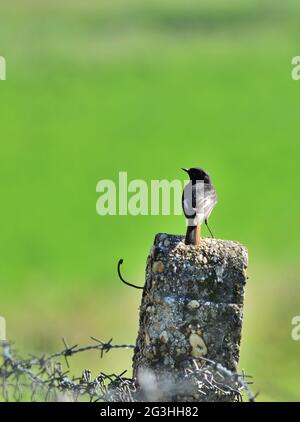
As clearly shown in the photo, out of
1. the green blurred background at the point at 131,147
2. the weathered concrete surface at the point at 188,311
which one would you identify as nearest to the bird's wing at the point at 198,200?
the weathered concrete surface at the point at 188,311

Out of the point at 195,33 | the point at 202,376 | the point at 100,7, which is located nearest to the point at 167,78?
the point at 195,33

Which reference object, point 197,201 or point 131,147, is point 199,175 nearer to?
point 197,201

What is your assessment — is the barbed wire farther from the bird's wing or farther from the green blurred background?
the bird's wing

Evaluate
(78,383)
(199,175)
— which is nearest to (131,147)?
(199,175)

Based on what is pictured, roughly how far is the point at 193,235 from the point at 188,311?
1.57 feet

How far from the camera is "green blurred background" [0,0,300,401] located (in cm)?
1403

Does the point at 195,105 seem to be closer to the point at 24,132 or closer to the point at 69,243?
the point at 24,132

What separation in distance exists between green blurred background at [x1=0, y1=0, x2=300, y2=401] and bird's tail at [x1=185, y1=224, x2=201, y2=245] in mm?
859

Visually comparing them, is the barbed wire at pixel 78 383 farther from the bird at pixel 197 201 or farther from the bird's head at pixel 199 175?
the bird's head at pixel 199 175

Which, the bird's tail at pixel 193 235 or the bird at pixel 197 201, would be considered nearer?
the bird's tail at pixel 193 235

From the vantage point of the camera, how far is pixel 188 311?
5.28 metres

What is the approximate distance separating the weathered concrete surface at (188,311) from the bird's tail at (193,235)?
0.22 feet

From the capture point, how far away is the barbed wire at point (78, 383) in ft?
16.5

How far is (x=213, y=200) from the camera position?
23.0 feet
